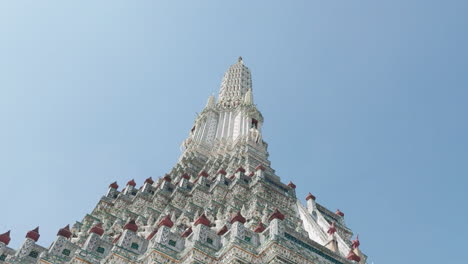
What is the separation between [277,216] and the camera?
59.6ft

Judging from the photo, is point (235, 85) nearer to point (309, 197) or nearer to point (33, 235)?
point (309, 197)

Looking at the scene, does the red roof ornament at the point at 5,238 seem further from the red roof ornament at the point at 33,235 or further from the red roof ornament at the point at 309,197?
the red roof ornament at the point at 309,197

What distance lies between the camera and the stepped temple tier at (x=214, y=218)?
17156 mm

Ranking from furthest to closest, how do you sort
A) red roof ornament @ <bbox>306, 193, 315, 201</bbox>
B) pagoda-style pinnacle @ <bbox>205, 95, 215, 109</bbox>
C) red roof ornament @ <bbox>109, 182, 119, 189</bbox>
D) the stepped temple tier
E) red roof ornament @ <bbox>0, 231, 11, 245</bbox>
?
pagoda-style pinnacle @ <bbox>205, 95, 215, 109</bbox> < red roof ornament @ <bbox>109, 182, 119, 189</bbox> < red roof ornament @ <bbox>306, 193, 315, 201</bbox> < red roof ornament @ <bbox>0, 231, 11, 245</bbox> < the stepped temple tier

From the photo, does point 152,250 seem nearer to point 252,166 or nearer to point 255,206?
point 255,206

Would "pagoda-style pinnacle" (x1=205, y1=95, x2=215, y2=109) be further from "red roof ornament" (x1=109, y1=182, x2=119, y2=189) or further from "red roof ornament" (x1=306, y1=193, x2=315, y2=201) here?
"red roof ornament" (x1=306, y1=193, x2=315, y2=201)

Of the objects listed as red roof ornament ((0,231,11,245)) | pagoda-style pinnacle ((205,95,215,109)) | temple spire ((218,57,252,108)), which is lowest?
red roof ornament ((0,231,11,245))

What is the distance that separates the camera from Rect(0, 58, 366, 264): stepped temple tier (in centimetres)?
1716

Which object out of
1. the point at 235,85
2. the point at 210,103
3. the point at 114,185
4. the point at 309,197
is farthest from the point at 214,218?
the point at 235,85

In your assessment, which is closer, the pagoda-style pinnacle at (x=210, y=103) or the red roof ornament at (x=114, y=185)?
the red roof ornament at (x=114, y=185)

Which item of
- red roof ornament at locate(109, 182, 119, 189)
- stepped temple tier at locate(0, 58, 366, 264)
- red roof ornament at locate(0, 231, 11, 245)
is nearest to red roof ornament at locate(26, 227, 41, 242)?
stepped temple tier at locate(0, 58, 366, 264)

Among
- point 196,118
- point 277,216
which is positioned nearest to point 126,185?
point 196,118

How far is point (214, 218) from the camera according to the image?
88.7 feet

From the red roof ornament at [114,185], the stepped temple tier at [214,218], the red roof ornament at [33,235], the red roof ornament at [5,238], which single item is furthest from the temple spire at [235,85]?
the red roof ornament at [33,235]
